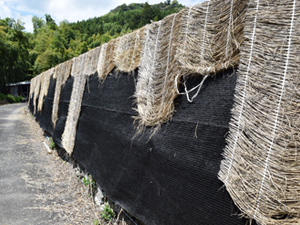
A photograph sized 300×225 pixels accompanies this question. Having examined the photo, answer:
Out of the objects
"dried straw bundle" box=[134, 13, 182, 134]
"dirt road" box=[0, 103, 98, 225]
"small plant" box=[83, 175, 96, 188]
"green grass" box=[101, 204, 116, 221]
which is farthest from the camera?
"small plant" box=[83, 175, 96, 188]

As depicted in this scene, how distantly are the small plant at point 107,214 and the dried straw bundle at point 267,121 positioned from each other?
2194mm

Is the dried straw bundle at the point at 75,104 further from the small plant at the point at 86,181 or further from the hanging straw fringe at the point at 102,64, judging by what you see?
the small plant at the point at 86,181

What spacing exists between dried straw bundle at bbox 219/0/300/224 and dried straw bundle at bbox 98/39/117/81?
263 cm

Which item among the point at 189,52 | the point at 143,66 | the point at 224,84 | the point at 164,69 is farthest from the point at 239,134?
the point at 143,66

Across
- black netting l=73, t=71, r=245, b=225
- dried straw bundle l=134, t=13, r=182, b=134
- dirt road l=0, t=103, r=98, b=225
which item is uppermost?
dried straw bundle l=134, t=13, r=182, b=134

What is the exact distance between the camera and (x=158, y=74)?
2.53 meters

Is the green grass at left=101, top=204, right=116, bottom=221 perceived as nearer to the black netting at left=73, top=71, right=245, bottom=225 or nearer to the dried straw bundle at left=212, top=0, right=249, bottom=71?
the black netting at left=73, top=71, right=245, bottom=225

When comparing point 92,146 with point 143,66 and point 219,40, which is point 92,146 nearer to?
point 143,66

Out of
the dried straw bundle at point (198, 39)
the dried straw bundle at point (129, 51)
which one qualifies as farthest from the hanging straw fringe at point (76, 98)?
the dried straw bundle at point (198, 39)

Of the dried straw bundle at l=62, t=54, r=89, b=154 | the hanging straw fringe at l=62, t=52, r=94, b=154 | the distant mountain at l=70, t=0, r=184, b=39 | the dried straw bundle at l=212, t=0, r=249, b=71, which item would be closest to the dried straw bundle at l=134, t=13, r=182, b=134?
the dried straw bundle at l=212, t=0, r=249, b=71

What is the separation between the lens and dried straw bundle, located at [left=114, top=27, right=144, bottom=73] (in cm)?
308

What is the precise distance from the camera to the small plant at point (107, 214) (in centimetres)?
327

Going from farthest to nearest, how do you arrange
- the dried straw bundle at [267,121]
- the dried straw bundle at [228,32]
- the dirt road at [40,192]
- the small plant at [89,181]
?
the small plant at [89,181]
the dirt road at [40,192]
the dried straw bundle at [228,32]
the dried straw bundle at [267,121]

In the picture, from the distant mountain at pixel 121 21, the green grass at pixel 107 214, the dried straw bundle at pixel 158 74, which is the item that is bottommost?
the green grass at pixel 107 214
